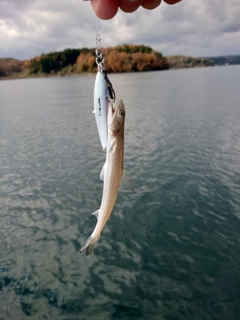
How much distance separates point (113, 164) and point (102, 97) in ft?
2.25

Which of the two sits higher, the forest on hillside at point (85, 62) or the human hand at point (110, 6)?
the human hand at point (110, 6)

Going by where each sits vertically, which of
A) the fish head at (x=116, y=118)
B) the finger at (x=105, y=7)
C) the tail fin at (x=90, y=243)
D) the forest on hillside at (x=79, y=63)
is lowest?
the forest on hillside at (x=79, y=63)

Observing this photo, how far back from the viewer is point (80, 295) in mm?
9102

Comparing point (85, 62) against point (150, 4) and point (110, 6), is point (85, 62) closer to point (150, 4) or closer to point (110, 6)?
point (150, 4)

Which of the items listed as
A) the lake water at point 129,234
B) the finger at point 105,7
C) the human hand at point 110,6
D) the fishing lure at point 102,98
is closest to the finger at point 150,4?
the human hand at point 110,6

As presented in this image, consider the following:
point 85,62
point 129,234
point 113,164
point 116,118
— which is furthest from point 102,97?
point 85,62

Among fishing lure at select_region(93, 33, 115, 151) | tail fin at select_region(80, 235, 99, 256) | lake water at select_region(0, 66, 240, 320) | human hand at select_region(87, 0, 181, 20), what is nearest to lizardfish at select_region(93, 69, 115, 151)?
fishing lure at select_region(93, 33, 115, 151)

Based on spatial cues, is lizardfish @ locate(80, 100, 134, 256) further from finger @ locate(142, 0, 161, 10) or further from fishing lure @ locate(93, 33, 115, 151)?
finger @ locate(142, 0, 161, 10)

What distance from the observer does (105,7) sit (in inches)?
103

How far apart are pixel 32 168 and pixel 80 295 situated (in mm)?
12595

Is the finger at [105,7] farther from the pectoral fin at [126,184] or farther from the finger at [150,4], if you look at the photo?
the pectoral fin at [126,184]

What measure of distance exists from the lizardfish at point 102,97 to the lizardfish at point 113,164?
0.05 metres

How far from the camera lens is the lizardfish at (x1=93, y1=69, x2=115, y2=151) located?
2643 mm

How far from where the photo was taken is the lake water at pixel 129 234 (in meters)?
8.85
